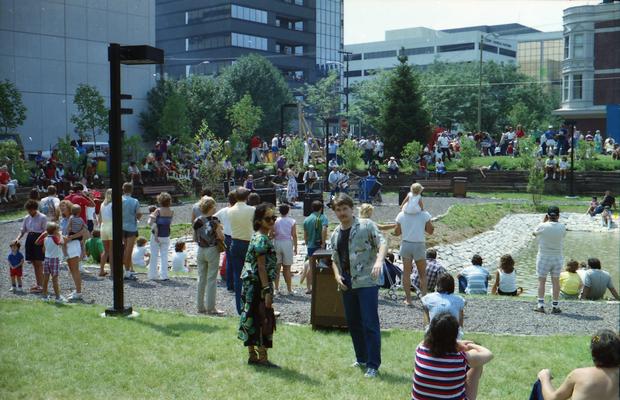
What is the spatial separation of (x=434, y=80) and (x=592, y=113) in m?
16.9

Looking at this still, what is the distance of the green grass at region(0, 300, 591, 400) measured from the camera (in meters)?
6.54

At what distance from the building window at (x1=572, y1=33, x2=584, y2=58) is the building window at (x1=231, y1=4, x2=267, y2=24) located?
42.8 m

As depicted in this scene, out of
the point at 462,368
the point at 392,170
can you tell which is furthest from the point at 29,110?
the point at 462,368

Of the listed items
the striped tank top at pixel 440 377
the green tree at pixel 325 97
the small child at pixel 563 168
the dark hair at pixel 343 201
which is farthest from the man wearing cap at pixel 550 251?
the green tree at pixel 325 97

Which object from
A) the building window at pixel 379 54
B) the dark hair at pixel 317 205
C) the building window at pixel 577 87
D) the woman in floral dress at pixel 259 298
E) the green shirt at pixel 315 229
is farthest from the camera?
the building window at pixel 379 54

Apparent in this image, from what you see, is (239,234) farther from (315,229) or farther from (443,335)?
(443,335)

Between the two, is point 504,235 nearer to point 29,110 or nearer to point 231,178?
point 231,178

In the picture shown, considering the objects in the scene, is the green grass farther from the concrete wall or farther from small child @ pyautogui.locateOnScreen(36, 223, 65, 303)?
the concrete wall

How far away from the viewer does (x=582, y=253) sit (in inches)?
879

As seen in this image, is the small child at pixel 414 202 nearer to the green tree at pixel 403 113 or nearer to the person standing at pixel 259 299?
the person standing at pixel 259 299

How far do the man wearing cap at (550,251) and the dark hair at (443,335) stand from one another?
6160 mm

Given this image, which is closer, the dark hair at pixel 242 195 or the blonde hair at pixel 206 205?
the blonde hair at pixel 206 205

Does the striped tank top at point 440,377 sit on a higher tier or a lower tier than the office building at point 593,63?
lower

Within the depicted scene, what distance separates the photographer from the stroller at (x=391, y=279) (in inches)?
466
